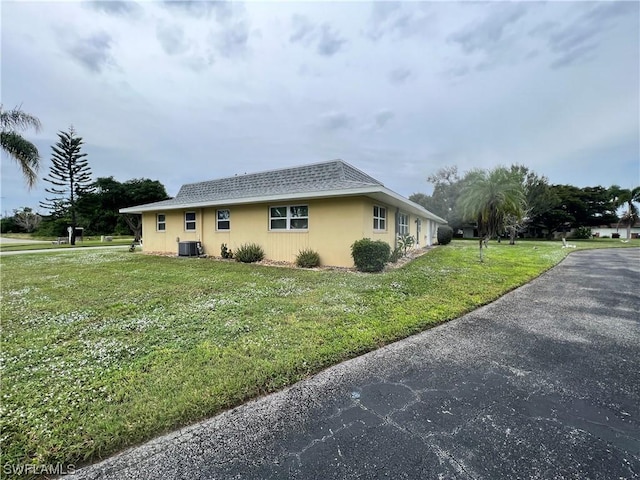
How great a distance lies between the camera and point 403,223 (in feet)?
52.0

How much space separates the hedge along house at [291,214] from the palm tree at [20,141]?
15.6ft

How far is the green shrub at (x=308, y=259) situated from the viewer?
34.1 feet

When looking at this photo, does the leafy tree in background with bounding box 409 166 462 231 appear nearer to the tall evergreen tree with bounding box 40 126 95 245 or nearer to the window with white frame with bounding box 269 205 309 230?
the window with white frame with bounding box 269 205 309 230

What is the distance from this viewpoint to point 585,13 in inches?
342

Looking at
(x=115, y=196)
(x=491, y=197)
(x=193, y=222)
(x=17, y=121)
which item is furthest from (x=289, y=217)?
(x=115, y=196)

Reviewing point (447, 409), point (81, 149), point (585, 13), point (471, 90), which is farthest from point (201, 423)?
point (81, 149)

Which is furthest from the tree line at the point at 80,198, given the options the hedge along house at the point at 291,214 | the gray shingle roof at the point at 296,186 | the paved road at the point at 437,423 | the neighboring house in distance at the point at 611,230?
the neighboring house in distance at the point at 611,230

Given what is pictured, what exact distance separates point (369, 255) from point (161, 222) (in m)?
13.5

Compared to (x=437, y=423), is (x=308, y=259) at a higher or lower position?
higher

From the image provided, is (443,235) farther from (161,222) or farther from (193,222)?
(161,222)

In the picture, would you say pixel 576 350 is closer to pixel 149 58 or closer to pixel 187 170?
pixel 149 58

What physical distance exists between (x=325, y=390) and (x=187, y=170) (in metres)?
29.7

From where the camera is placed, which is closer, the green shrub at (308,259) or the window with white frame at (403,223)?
the green shrub at (308,259)

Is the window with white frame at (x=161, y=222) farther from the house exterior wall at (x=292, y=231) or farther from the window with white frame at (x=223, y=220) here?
the window with white frame at (x=223, y=220)
